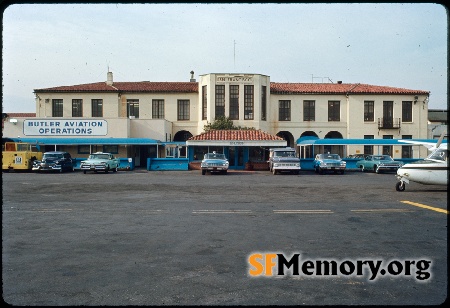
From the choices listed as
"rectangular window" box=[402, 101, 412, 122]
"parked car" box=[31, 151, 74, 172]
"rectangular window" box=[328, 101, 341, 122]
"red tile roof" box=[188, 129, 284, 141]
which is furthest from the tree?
"rectangular window" box=[402, 101, 412, 122]

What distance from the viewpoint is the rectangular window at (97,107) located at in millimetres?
48094

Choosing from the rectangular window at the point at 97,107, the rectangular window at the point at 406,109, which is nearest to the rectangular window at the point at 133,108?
the rectangular window at the point at 97,107

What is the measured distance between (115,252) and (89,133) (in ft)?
120

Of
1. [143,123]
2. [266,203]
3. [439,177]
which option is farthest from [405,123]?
[266,203]

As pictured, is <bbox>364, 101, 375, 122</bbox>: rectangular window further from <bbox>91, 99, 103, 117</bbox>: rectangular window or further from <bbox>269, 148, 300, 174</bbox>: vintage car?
<bbox>91, 99, 103, 117</bbox>: rectangular window

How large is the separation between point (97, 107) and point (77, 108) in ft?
7.44

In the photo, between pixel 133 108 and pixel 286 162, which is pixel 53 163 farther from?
pixel 286 162

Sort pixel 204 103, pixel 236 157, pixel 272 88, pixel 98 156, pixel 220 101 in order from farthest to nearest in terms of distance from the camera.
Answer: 1. pixel 272 88
2. pixel 204 103
3. pixel 220 101
4. pixel 236 157
5. pixel 98 156

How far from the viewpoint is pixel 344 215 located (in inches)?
441

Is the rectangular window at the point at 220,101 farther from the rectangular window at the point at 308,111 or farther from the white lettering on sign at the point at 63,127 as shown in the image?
the white lettering on sign at the point at 63,127

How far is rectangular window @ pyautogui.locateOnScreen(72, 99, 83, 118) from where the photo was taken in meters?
47.8

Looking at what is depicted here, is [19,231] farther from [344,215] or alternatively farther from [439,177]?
[439,177]

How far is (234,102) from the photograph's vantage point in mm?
45000

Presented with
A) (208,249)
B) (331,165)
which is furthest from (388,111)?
(208,249)
